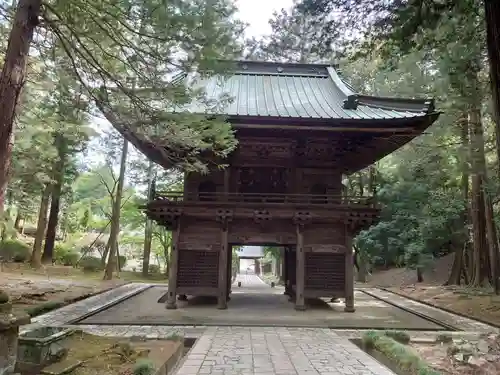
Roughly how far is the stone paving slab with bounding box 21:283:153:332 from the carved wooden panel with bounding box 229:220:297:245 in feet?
14.9

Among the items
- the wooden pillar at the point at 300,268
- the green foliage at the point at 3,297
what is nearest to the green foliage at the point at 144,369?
the green foliage at the point at 3,297

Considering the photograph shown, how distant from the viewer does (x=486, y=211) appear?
14328 mm

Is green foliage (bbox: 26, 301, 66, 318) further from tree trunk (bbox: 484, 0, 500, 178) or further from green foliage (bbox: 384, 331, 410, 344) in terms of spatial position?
tree trunk (bbox: 484, 0, 500, 178)

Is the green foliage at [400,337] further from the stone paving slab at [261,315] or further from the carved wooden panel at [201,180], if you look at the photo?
the carved wooden panel at [201,180]

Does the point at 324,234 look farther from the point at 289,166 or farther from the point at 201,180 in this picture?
the point at 201,180

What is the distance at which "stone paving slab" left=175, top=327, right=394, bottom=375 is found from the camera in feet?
18.1

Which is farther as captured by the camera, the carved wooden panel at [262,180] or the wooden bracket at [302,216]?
the carved wooden panel at [262,180]

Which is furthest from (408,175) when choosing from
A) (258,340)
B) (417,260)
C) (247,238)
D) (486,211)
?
(258,340)

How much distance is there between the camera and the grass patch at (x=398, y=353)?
202 inches

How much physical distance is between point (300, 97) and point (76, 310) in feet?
32.2

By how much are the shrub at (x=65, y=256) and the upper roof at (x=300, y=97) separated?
16.6m

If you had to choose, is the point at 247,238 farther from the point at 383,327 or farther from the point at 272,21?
the point at 272,21

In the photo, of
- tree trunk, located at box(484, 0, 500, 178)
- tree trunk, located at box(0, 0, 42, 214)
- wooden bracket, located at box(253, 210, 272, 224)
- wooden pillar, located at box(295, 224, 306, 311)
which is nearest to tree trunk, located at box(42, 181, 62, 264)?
wooden bracket, located at box(253, 210, 272, 224)

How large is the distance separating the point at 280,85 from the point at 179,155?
928cm
